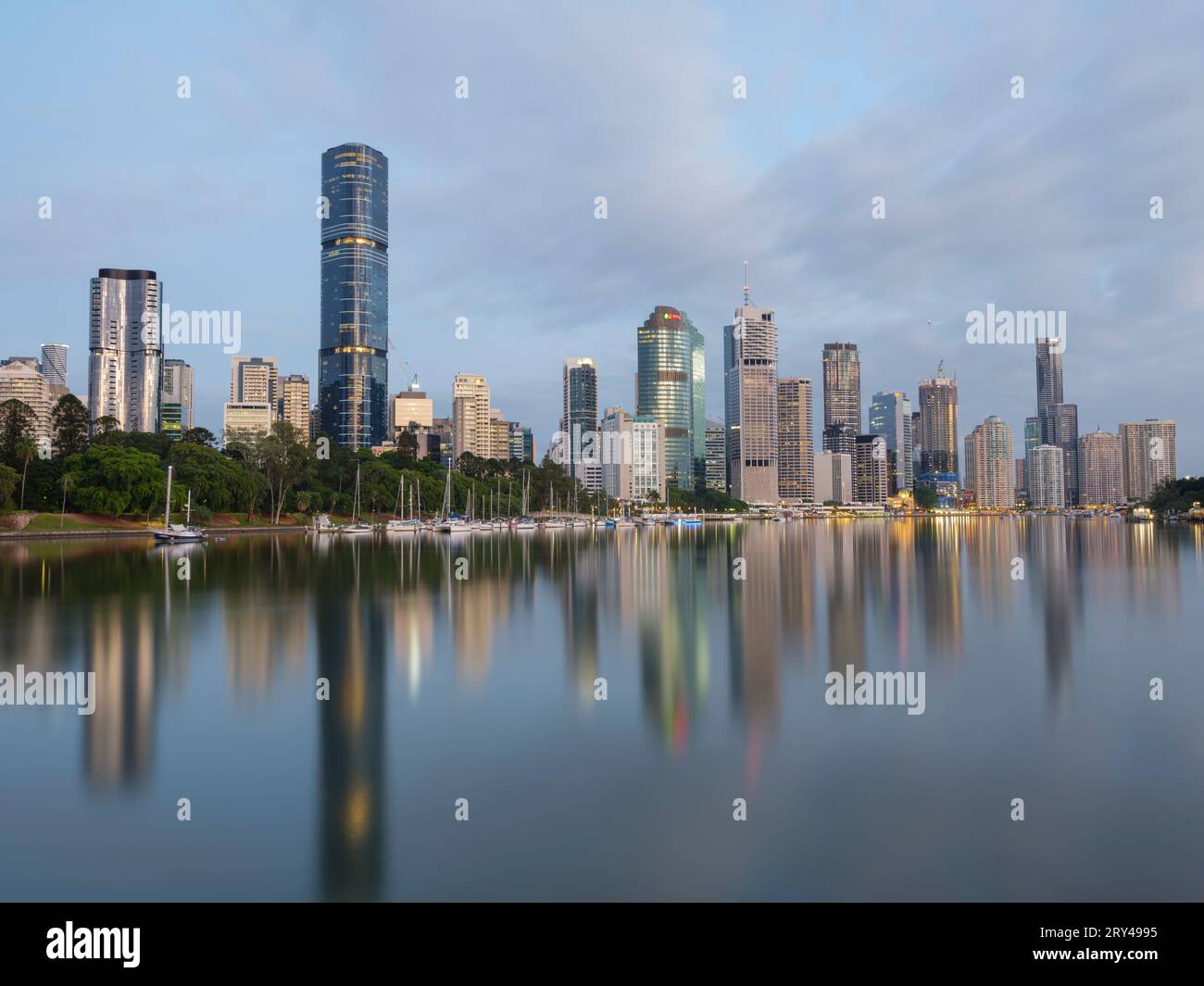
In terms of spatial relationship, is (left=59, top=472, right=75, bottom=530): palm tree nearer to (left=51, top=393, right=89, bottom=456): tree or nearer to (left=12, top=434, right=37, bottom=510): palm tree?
(left=12, top=434, right=37, bottom=510): palm tree

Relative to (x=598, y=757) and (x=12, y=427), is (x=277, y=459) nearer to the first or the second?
(x=12, y=427)

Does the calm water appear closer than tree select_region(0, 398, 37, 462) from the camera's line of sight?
Yes

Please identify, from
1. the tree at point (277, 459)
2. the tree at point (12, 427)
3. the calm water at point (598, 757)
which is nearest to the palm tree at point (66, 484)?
the tree at point (12, 427)

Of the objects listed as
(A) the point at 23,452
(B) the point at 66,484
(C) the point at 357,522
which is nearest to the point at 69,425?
(A) the point at 23,452

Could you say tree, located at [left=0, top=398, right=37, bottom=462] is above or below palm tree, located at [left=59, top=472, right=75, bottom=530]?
above

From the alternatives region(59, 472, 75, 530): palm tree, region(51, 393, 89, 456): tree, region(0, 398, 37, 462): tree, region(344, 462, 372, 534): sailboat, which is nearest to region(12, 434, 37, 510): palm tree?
region(0, 398, 37, 462): tree

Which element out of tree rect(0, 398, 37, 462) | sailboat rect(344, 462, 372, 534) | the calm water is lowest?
the calm water
